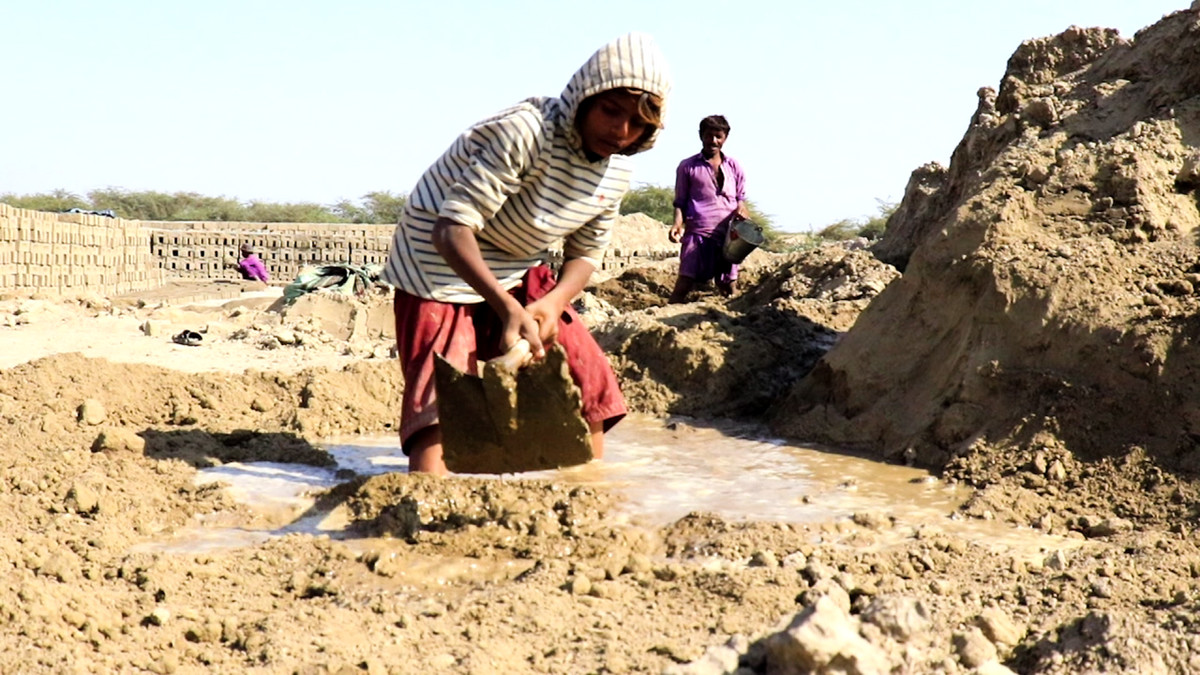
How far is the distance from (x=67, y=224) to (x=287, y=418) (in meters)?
8.79

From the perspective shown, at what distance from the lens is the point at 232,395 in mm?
5746

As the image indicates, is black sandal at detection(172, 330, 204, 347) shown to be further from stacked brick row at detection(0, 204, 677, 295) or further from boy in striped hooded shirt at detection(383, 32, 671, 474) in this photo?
stacked brick row at detection(0, 204, 677, 295)

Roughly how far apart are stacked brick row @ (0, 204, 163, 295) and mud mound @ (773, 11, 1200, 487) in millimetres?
8026

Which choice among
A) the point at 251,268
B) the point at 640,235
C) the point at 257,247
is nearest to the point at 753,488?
the point at 251,268

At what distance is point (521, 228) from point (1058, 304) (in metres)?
2.08

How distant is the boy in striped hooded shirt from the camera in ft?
11.9

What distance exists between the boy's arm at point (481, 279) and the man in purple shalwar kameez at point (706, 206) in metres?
5.08

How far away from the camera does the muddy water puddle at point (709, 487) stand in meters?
3.84

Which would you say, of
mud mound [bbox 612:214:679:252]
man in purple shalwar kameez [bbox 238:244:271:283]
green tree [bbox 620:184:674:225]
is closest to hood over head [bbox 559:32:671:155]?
mud mound [bbox 612:214:679:252]

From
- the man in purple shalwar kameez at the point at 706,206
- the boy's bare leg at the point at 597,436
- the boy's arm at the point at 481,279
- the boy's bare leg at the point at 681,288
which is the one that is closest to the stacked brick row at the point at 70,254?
the boy's bare leg at the point at 681,288

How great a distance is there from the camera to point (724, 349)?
20.4 feet

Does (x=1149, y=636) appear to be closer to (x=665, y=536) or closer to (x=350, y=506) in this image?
(x=665, y=536)

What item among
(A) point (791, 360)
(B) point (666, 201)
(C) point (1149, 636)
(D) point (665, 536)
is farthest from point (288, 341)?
(B) point (666, 201)

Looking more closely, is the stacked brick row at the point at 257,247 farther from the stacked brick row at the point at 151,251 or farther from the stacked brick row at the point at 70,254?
the stacked brick row at the point at 70,254
